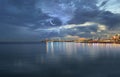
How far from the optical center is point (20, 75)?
34719 millimetres

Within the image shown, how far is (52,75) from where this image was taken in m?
33.5

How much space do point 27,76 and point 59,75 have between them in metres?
6.27

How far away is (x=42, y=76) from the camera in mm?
33000

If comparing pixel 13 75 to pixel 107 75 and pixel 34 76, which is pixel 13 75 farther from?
pixel 107 75

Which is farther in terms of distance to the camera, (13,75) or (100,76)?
(13,75)

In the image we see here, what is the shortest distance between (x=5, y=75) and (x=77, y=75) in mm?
14649

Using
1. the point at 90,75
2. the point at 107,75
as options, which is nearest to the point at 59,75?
the point at 90,75

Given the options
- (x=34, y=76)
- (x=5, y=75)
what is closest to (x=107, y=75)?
(x=34, y=76)

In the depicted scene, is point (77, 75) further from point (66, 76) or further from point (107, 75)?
point (107, 75)

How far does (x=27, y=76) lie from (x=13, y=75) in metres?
3.56

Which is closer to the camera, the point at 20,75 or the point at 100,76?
the point at 100,76

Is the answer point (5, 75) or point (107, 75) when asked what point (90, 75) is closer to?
point (107, 75)

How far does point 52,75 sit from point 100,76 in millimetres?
9257

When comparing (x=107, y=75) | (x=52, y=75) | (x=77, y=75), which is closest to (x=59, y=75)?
(x=52, y=75)
